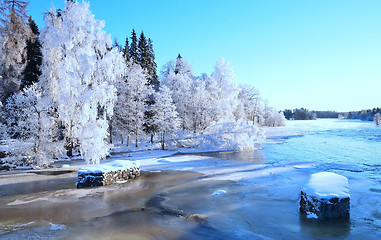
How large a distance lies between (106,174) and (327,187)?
37.3ft

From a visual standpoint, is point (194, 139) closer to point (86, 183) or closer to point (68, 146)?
point (68, 146)

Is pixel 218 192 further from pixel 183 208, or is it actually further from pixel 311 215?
pixel 311 215

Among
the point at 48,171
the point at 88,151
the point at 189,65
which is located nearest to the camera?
the point at 88,151

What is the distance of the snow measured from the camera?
8.63 m

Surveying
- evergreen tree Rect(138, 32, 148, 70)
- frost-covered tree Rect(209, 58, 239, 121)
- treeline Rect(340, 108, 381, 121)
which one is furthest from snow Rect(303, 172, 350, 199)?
treeline Rect(340, 108, 381, 121)

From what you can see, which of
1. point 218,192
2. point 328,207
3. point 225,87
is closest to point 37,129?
point 218,192

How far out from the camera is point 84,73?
17172mm

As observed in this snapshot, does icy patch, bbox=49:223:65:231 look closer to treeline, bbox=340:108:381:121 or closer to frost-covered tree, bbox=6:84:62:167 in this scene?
frost-covered tree, bbox=6:84:62:167

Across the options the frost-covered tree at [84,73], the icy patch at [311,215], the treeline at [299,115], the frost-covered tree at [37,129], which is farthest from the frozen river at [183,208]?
the treeline at [299,115]

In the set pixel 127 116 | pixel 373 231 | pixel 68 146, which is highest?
pixel 127 116

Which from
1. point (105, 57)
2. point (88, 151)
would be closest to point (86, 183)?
point (88, 151)

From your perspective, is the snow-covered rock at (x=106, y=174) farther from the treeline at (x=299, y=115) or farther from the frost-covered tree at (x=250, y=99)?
the treeline at (x=299, y=115)

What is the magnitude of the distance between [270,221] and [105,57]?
1523cm

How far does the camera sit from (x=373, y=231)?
7.70 meters
